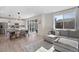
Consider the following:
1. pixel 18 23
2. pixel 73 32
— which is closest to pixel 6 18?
pixel 18 23

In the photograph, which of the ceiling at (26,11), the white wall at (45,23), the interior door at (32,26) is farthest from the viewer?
the interior door at (32,26)

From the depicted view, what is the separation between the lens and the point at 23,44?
5.54 ft

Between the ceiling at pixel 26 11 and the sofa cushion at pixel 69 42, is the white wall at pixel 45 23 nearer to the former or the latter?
the ceiling at pixel 26 11

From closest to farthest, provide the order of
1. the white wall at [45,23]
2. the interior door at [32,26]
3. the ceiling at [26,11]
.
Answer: the ceiling at [26,11] → the white wall at [45,23] → the interior door at [32,26]

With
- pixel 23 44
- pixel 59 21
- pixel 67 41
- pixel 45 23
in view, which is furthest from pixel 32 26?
pixel 67 41

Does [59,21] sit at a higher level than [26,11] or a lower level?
lower

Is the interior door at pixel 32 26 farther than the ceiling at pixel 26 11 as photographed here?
Yes

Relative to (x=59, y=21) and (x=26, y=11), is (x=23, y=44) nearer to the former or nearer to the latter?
(x=26, y=11)

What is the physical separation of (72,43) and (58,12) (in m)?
0.67

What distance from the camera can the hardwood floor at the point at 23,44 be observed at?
1.54 m

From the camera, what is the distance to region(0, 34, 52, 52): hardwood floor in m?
1.54

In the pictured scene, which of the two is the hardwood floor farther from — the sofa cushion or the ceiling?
the ceiling

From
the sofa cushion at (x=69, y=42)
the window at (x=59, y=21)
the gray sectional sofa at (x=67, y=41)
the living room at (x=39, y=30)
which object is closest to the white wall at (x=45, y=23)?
the living room at (x=39, y=30)
